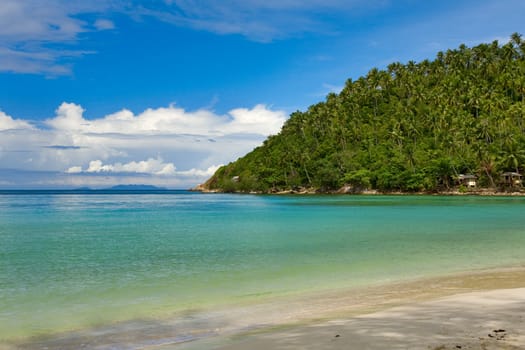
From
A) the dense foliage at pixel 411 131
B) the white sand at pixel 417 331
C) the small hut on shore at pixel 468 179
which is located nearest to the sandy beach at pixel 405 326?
the white sand at pixel 417 331

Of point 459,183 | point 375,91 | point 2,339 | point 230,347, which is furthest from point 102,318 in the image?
point 375,91

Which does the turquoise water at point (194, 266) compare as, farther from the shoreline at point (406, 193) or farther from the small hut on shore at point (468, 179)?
the small hut on shore at point (468, 179)

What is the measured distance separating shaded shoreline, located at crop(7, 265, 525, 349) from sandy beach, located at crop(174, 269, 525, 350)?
5 centimetres

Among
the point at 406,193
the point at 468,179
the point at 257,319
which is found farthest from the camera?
the point at 406,193

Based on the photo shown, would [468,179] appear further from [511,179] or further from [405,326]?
[405,326]

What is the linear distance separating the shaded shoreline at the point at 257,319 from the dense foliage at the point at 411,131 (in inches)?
4126

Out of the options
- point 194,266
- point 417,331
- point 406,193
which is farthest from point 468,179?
point 417,331

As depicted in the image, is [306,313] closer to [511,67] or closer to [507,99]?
[507,99]

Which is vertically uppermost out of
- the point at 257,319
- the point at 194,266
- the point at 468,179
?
the point at 468,179

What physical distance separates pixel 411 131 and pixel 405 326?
139m

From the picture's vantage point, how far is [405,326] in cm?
738

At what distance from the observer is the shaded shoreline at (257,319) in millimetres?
8070

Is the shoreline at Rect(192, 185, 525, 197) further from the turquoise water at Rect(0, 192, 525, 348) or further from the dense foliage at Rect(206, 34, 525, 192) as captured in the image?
the turquoise water at Rect(0, 192, 525, 348)

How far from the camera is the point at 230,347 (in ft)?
22.5
